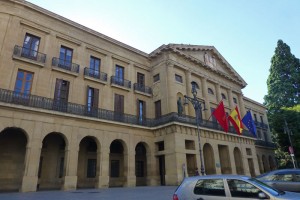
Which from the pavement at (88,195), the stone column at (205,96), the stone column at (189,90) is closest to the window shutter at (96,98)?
the pavement at (88,195)

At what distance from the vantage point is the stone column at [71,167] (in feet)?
55.1

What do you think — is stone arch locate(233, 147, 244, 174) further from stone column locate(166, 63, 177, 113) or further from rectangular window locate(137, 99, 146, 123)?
rectangular window locate(137, 99, 146, 123)

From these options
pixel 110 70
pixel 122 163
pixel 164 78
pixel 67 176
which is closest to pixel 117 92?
pixel 110 70

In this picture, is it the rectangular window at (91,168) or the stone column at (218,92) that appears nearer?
the rectangular window at (91,168)

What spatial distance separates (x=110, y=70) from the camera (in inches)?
918

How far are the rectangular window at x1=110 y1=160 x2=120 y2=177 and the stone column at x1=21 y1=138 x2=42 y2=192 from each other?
7.75 m

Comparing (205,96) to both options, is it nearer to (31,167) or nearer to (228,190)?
(31,167)

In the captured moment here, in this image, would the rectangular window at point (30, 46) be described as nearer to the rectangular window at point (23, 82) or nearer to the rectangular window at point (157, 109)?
the rectangular window at point (23, 82)

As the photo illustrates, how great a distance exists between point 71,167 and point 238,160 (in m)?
21.1

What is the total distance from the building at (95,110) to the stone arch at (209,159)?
12 centimetres

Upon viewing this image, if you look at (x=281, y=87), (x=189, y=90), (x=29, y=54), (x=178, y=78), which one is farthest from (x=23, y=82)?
(x=281, y=87)

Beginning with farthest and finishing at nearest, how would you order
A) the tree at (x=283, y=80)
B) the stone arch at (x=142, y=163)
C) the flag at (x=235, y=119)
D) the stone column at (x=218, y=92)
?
the tree at (x=283, y=80), the stone column at (x=218, y=92), the stone arch at (x=142, y=163), the flag at (x=235, y=119)

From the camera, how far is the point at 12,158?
55.3 ft

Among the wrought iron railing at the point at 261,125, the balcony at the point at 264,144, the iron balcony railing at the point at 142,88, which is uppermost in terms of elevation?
the iron balcony railing at the point at 142,88
